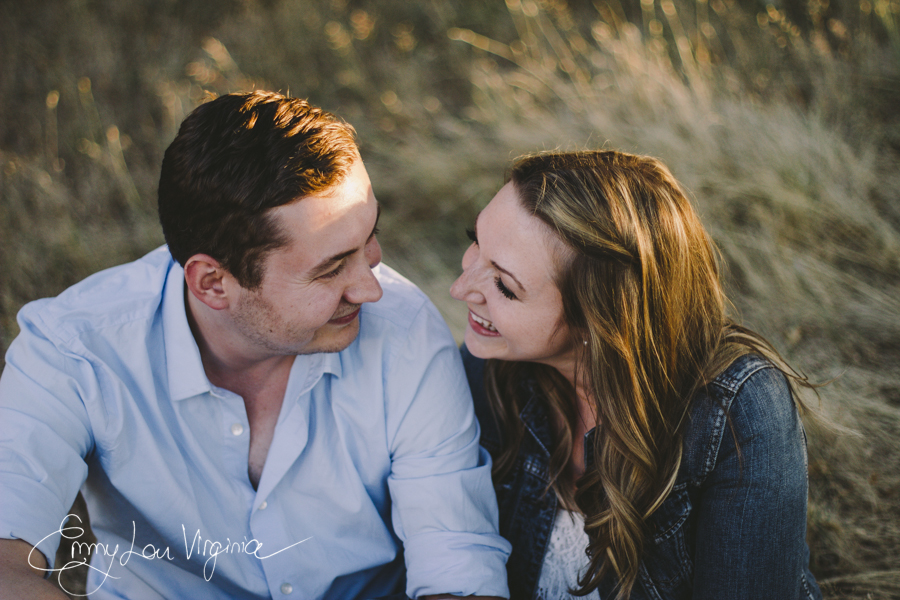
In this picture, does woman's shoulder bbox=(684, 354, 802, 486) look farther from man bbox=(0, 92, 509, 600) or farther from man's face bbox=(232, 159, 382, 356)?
man's face bbox=(232, 159, 382, 356)

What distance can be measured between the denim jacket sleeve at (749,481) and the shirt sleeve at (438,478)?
0.63 meters

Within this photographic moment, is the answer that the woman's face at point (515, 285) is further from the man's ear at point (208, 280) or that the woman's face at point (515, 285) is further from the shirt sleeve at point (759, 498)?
the man's ear at point (208, 280)

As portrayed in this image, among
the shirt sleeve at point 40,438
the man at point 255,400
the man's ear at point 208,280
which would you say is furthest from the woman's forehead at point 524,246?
the shirt sleeve at point 40,438

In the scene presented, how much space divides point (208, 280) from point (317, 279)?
13.1 inches

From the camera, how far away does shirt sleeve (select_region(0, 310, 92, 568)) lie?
156cm

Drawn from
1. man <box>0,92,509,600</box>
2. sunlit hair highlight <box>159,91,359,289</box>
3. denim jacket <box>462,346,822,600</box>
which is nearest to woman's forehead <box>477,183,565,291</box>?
man <box>0,92,509,600</box>

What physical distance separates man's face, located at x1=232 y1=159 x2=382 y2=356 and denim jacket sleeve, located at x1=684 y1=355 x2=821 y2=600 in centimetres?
106

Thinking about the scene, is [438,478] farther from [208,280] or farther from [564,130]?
[564,130]

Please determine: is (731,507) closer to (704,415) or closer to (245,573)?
(704,415)

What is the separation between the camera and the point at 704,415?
1.79 meters

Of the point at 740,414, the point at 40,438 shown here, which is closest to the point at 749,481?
the point at 740,414

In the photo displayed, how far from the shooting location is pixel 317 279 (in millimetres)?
1807

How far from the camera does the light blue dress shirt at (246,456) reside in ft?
5.85

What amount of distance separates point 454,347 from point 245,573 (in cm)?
97
